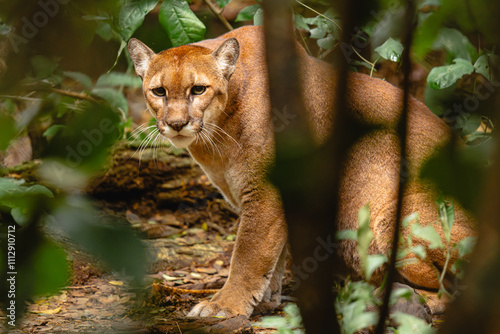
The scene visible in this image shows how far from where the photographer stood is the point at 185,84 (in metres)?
4.08

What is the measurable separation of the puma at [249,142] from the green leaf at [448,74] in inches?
14.2

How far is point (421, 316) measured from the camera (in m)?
3.43

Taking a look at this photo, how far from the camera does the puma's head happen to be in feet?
13.1

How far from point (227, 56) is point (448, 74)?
1.85 m

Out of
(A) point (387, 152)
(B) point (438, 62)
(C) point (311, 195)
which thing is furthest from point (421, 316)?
(B) point (438, 62)

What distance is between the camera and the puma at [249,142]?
13.3ft

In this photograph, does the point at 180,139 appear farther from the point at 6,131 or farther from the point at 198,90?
the point at 6,131

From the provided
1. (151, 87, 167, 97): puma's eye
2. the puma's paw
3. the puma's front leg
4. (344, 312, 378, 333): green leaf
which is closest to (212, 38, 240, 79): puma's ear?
(151, 87, 167, 97): puma's eye

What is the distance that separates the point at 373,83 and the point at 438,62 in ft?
6.87

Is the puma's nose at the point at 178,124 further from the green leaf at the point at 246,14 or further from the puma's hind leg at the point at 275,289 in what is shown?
the green leaf at the point at 246,14

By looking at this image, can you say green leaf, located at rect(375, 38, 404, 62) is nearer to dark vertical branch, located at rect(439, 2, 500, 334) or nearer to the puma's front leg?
the puma's front leg

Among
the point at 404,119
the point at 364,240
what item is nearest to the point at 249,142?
the point at 364,240

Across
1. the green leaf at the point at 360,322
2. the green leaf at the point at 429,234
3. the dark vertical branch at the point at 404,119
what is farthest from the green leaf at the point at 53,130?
the green leaf at the point at 429,234

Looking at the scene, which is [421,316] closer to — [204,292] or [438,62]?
[204,292]
